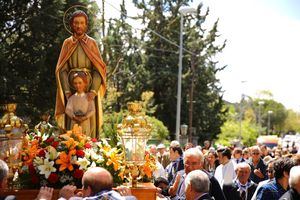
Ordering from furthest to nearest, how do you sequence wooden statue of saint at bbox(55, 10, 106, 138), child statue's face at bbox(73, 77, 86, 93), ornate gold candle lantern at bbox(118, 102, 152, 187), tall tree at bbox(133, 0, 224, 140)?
tall tree at bbox(133, 0, 224, 140), wooden statue of saint at bbox(55, 10, 106, 138), child statue's face at bbox(73, 77, 86, 93), ornate gold candle lantern at bbox(118, 102, 152, 187)

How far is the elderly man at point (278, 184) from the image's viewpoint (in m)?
6.26

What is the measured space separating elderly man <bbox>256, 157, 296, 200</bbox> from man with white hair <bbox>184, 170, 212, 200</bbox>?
107 centimetres

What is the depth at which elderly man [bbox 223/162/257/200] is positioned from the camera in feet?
28.2

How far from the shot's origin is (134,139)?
6.91m

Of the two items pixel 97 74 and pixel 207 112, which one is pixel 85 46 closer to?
pixel 97 74

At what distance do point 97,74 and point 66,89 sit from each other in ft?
1.87

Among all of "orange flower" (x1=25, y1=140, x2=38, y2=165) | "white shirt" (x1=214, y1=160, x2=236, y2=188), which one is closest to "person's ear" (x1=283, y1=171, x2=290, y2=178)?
"orange flower" (x1=25, y1=140, x2=38, y2=165)

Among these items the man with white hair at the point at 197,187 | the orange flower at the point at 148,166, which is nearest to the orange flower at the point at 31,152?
the orange flower at the point at 148,166

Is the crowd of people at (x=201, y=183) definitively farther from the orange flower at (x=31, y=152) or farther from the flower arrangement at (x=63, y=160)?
the orange flower at (x=31, y=152)

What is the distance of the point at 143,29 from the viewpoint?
49688 millimetres

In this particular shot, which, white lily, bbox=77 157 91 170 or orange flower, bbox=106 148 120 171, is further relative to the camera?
orange flower, bbox=106 148 120 171

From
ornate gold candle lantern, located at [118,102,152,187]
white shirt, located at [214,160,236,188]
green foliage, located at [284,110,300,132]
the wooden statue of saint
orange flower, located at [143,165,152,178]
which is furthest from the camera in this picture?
green foliage, located at [284,110,300,132]

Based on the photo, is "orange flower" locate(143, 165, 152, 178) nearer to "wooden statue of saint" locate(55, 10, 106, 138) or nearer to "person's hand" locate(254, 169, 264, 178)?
"wooden statue of saint" locate(55, 10, 106, 138)

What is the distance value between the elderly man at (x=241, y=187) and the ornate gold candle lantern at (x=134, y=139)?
2203 millimetres
